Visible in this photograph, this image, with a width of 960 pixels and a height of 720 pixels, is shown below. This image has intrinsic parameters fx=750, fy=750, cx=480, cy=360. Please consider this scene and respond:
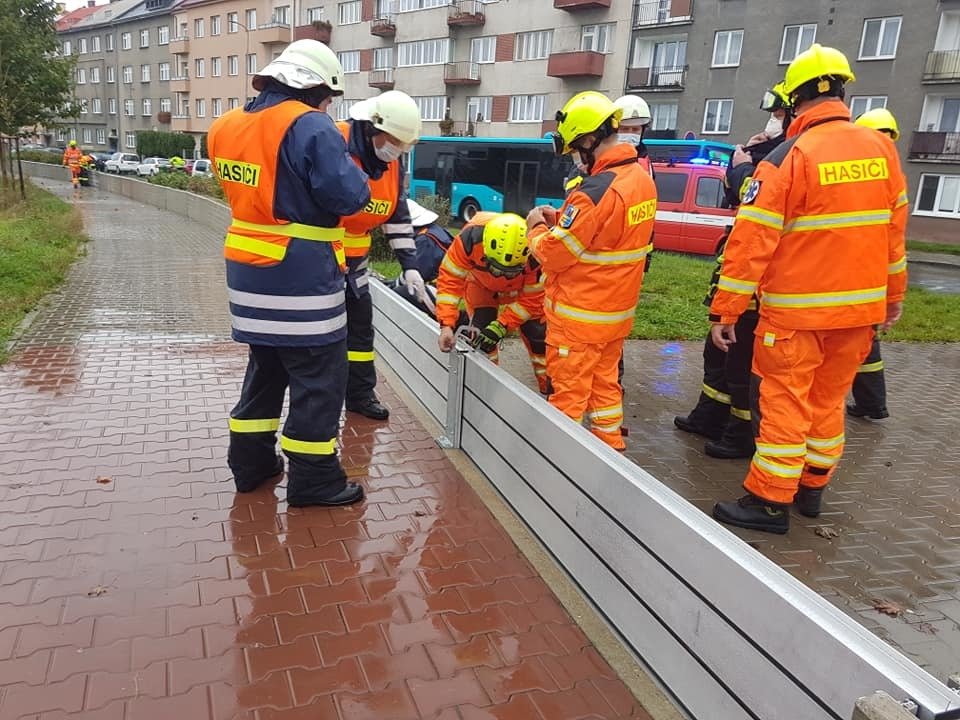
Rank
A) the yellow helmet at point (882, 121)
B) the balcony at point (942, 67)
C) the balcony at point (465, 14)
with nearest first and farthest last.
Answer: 1. the yellow helmet at point (882, 121)
2. the balcony at point (942, 67)
3. the balcony at point (465, 14)

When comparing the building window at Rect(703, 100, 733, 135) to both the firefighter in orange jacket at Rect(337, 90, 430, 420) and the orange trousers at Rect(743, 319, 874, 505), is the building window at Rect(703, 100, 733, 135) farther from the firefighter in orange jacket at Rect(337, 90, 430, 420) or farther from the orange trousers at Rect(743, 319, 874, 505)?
the orange trousers at Rect(743, 319, 874, 505)

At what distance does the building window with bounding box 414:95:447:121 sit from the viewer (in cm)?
3978

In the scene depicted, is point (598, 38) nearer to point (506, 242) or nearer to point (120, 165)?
point (120, 165)

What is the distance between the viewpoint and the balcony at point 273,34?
47916 mm

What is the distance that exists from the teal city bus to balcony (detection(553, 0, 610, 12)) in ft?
40.9

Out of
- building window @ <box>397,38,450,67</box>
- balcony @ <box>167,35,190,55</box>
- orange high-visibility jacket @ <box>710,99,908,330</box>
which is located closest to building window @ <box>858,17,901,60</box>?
building window @ <box>397,38,450,67</box>

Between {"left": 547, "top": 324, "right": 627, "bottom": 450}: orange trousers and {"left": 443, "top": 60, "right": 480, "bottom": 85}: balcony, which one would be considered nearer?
{"left": 547, "top": 324, "right": 627, "bottom": 450}: orange trousers

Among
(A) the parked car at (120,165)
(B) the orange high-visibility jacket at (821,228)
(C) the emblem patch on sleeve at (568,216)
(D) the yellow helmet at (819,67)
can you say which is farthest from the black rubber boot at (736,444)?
(A) the parked car at (120,165)

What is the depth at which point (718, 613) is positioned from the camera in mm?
2074

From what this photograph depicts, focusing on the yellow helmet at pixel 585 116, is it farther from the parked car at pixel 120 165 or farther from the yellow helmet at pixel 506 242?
the parked car at pixel 120 165

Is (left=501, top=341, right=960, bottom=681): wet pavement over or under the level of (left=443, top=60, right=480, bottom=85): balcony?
under

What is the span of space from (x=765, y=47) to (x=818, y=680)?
3094cm

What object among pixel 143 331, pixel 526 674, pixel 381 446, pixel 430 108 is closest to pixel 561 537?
pixel 526 674

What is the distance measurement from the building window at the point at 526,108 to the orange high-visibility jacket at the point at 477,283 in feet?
107
